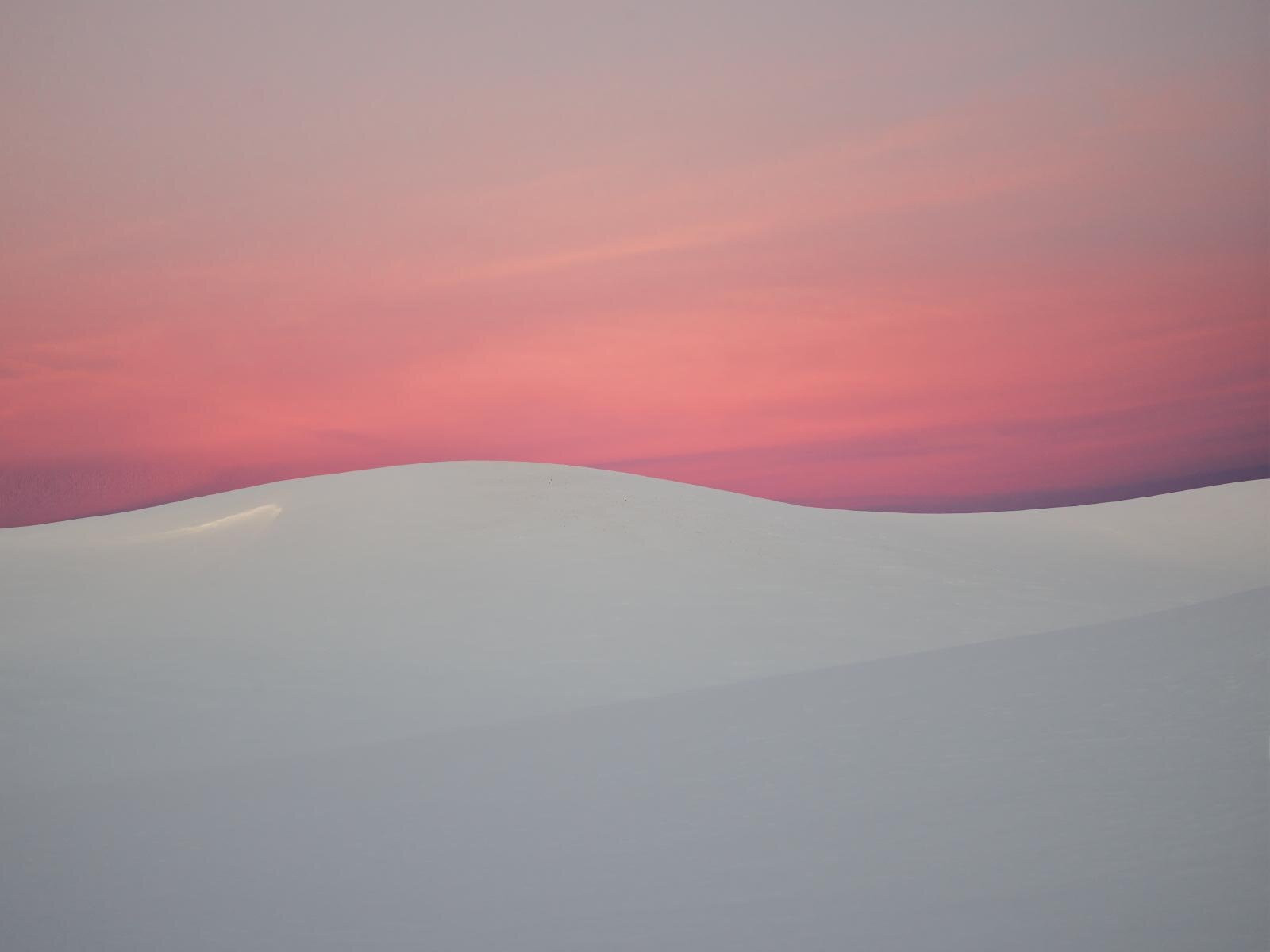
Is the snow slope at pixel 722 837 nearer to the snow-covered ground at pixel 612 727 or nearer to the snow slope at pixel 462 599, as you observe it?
the snow-covered ground at pixel 612 727

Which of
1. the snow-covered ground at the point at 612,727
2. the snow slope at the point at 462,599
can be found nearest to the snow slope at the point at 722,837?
the snow-covered ground at the point at 612,727

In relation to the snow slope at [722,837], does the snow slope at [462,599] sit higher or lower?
lower

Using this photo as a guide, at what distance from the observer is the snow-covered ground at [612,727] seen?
5.89 m

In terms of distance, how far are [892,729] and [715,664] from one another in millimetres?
→ 4610

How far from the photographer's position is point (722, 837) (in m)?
7.01

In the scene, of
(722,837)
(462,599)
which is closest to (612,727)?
(722,837)

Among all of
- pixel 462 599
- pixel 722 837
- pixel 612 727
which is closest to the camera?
pixel 722 837

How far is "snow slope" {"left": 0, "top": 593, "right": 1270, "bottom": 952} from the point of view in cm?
550

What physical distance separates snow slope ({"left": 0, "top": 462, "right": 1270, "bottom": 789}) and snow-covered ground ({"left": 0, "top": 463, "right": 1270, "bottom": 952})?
73 millimetres

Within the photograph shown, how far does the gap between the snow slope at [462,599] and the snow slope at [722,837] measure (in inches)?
72.9

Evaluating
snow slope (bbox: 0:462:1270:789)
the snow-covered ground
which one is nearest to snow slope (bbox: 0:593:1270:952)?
the snow-covered ground

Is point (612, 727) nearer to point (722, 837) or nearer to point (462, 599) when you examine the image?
point (722, 837)

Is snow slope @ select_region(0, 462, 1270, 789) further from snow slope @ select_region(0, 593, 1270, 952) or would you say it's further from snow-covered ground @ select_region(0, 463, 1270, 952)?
snow slope @ select_region(0, 593, 1270, 952)

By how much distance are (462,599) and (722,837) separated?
10.1 metres
